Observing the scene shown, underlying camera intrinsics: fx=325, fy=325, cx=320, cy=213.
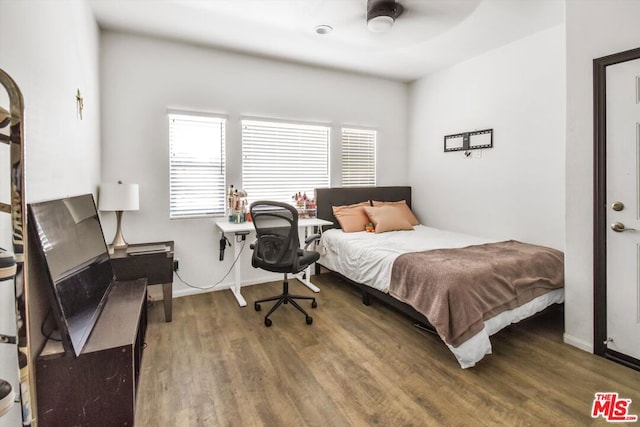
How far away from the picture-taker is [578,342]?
247 cm

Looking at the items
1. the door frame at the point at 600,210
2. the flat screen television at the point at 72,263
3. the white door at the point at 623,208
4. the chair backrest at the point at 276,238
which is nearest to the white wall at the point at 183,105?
the chair backrest at the point at 276,238

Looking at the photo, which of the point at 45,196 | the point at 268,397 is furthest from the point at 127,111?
the point at 268,397

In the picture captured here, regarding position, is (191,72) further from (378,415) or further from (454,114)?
(378,415)

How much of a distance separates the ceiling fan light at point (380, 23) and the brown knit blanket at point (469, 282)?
6.12 ft

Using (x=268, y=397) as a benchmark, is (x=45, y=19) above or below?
above

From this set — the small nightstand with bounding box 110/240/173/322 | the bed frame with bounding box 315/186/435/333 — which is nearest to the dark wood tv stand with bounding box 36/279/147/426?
the small nightstand with bounding box 110/240/173/322

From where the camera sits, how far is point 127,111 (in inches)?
130

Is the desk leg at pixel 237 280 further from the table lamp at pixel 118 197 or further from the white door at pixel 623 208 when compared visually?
the white door at pixel 623 208

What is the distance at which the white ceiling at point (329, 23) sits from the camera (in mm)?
2662

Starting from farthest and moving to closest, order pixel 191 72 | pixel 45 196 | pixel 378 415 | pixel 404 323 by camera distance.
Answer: pixel 191 72 → pixel 404 323 → pixel 378 415 → pixel 45 196

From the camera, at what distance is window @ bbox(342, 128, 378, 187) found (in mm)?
4590

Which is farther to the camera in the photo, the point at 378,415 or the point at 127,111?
the point at 127,111

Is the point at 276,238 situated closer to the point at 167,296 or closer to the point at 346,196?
the point at 167,296

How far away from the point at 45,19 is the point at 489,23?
3.44 metres
